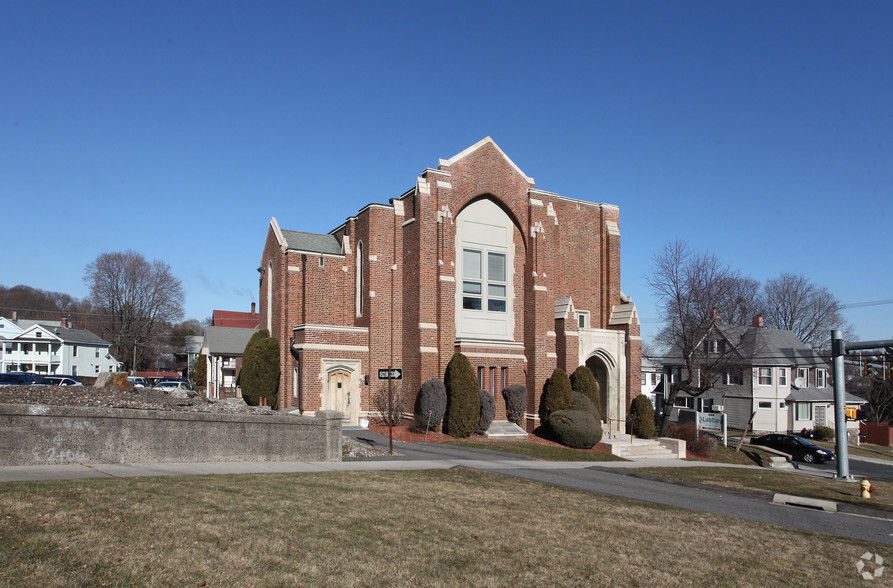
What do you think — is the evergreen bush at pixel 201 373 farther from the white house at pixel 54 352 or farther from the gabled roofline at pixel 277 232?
the gabled roofline at pixel 277 232

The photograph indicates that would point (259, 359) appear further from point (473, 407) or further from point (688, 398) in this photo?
point (688, 398)

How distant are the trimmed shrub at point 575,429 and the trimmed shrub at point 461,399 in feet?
10.7

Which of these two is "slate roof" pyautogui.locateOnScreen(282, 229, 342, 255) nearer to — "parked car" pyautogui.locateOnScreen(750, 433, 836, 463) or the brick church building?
the brick church building

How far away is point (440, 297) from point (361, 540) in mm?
20917

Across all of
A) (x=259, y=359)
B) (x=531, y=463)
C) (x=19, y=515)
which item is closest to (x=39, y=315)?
(x=259, y=359)

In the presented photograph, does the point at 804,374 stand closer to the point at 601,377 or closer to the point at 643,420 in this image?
the point at 643,420

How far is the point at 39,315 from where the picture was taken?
98.9 m

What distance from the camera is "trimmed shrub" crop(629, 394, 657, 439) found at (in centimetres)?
3216

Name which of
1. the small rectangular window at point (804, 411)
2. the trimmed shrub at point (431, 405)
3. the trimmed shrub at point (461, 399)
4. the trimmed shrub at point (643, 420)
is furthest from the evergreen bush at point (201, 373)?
the small rectangular window at point (804, 411)

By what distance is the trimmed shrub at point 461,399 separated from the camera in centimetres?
2684

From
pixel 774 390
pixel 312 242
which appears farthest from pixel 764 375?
pixel 312 242

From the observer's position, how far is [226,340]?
54750 mm

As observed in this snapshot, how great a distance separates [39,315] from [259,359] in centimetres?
8457

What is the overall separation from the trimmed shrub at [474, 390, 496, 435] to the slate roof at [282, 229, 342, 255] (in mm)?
9719
